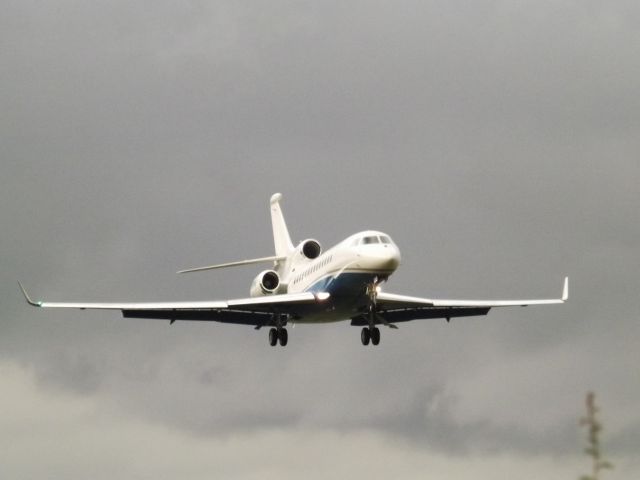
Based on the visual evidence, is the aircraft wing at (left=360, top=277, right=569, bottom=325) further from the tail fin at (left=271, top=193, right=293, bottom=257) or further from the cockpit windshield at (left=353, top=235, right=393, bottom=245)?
the tail fin at (left=271, top=193, right=293, bottom=257)

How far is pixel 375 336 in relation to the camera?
42594 mm

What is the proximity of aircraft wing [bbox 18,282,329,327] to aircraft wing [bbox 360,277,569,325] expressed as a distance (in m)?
3.35

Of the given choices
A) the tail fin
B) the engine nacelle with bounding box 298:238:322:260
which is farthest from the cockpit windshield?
the tail fin

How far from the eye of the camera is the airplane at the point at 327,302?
125 ft

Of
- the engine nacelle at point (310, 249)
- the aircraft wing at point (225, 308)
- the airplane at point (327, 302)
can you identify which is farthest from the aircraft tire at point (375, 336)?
the engine nacelle at point (310, 249)

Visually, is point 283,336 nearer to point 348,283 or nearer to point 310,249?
point 310,249

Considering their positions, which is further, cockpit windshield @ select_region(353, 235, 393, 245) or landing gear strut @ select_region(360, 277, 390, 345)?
landing gear strut @ select_region(360, 277, 390, 345)

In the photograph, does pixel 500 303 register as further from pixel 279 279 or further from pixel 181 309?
pixel 181 309

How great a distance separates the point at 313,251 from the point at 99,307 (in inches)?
405

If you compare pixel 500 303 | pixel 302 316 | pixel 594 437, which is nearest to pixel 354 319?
pixel 302 316

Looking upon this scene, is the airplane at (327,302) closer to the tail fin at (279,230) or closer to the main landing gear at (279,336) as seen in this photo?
the main landing gear at (279,336)

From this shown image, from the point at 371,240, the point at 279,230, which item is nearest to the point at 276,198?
the point at 279,230

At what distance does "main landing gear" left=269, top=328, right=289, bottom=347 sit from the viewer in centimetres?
4384

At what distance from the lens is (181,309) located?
43469 mm
